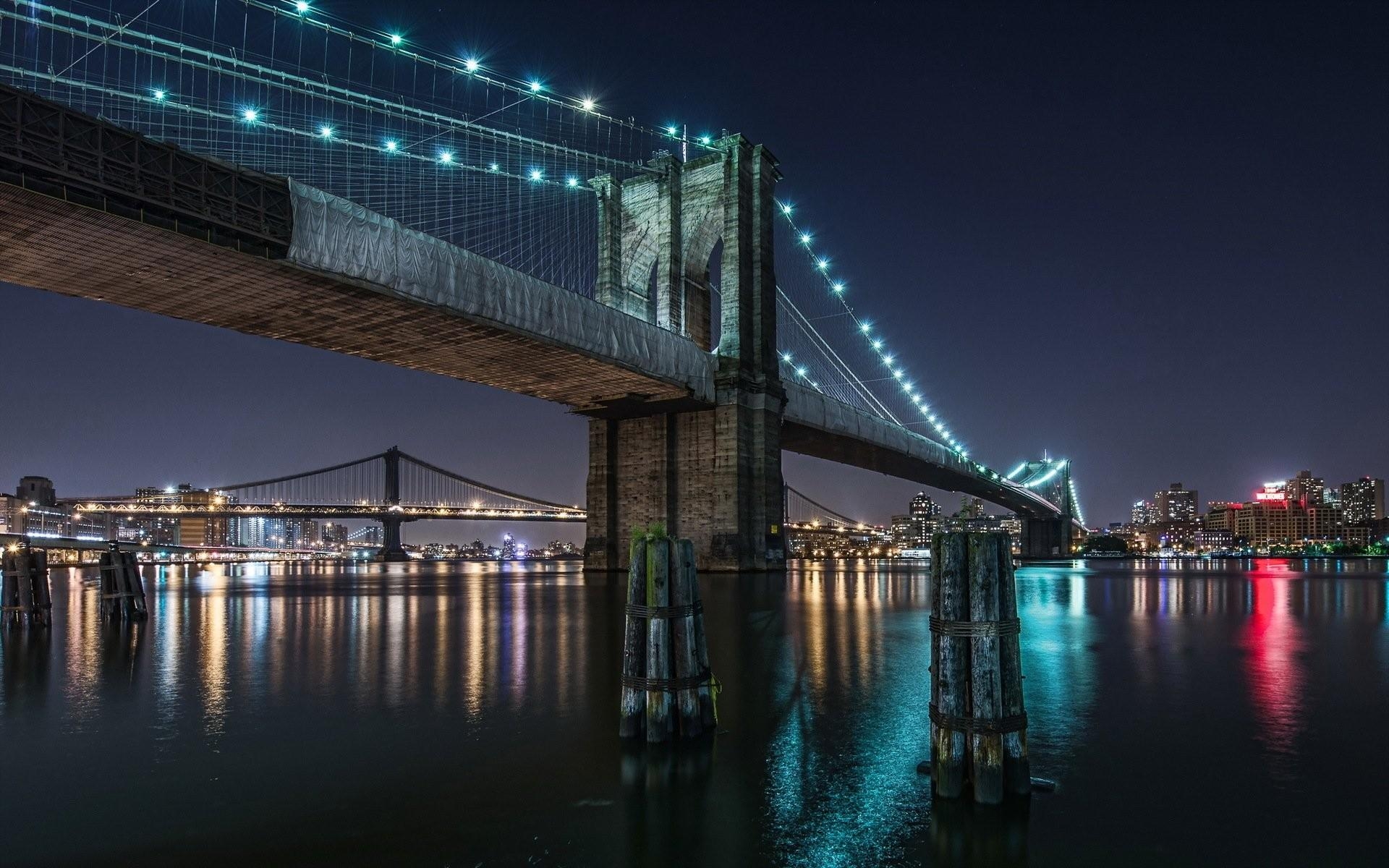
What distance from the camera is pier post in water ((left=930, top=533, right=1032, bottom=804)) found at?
5.50 metres

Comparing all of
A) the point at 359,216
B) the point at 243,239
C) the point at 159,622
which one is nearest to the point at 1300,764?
the point at 159,622

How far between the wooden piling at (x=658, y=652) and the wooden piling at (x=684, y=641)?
0.18 ft

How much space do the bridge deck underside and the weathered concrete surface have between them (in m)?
14.8

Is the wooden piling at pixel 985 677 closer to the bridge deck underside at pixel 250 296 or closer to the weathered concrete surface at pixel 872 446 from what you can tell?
the bridge deck underside at pixel 250 296

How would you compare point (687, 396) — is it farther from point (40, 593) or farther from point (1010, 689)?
point (1010, 689)

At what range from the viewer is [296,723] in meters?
8.00

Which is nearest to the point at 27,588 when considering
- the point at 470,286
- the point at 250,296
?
the point at 250,296

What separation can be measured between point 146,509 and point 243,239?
93.6 metres

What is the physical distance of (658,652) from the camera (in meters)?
7.00

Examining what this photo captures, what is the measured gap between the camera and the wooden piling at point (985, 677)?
548 cm

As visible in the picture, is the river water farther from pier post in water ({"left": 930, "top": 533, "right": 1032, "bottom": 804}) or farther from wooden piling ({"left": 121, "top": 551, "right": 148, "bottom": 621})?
wooden piling ({"left": 121, "top": 551, "right": 148, "bottom": 621})

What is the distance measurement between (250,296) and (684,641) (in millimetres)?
23316

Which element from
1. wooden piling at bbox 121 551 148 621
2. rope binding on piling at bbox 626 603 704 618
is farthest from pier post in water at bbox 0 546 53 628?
rope binding on piling at bbox 626 603 704 618

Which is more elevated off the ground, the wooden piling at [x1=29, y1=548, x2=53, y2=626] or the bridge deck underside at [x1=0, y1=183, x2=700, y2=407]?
the bridge deck underside at [x1=0, y1=183, x2=700, y2=407]
